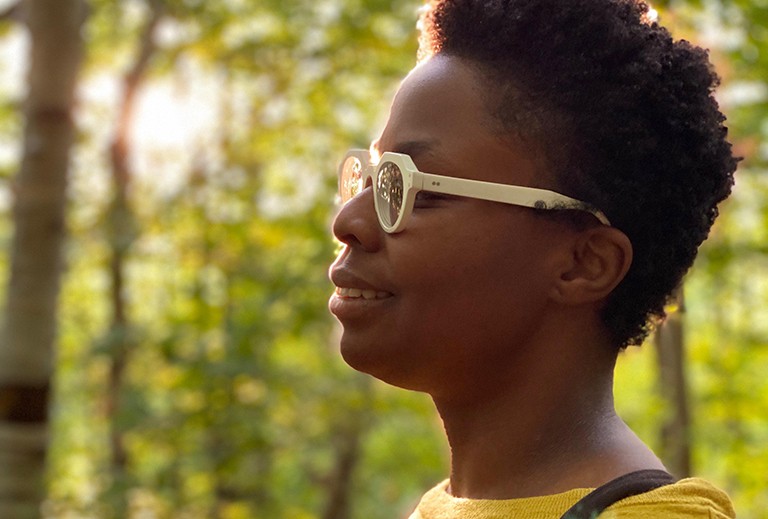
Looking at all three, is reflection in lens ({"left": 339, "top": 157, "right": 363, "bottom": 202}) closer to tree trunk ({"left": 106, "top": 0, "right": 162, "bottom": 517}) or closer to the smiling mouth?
the smiling mouth

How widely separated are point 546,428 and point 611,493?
0.70 ft

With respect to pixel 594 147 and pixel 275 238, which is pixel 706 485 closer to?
pixel 594 147

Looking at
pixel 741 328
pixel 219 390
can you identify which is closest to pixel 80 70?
pixel 219 390

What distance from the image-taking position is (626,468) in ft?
5.22

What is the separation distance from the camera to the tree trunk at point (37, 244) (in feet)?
13.9

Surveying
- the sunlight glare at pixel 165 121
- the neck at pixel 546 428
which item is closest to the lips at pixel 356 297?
the neck at pixel 546 428

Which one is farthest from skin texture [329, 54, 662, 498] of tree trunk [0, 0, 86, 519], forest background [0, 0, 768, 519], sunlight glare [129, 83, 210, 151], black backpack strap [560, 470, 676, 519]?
sunlight glare [129, 83, 210, 151]

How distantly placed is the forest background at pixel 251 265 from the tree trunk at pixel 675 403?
0.02 meters

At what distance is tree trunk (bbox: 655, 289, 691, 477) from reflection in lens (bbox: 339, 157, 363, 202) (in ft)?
9.81

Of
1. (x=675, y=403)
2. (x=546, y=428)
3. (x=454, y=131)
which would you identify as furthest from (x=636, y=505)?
(x=675, y=403)

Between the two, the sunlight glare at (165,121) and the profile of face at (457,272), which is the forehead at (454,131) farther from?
the sunlight glare at (165,121)

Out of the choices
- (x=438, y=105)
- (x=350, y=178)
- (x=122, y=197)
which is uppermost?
(x=122, y=197)

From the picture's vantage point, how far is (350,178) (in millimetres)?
1926

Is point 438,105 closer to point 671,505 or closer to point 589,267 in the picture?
point 589,267
